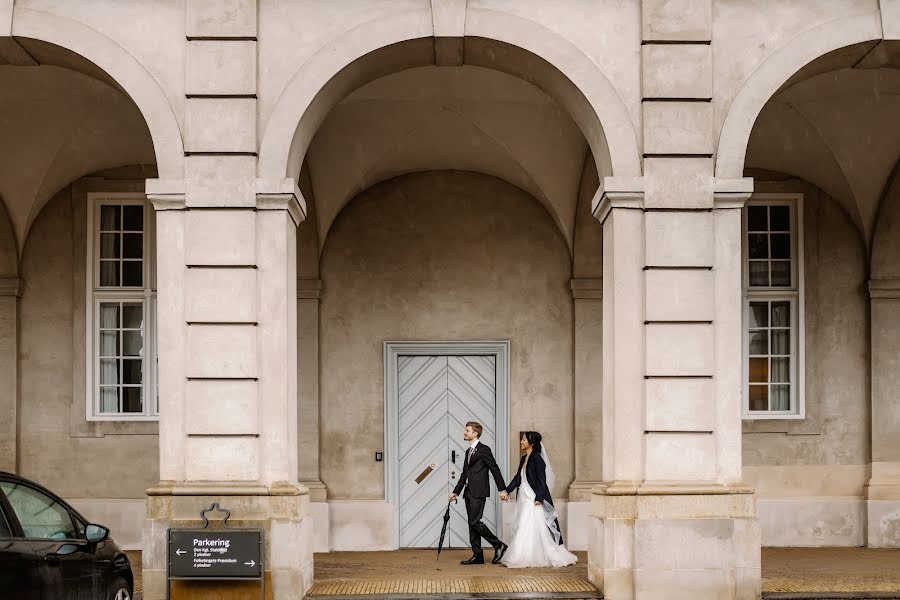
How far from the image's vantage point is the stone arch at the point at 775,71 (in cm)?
1034

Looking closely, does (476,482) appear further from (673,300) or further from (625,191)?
(625,191)

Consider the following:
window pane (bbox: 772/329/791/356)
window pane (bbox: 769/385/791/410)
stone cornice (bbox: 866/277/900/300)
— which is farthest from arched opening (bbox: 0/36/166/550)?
stone cornice (bbox: 866/277/900/300)

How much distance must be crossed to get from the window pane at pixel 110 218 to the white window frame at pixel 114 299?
76mm

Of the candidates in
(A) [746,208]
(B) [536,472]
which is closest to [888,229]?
(A) [746,208]

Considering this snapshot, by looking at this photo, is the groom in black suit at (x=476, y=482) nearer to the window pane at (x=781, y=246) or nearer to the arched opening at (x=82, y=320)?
the arched opening at (x=82, y=320)

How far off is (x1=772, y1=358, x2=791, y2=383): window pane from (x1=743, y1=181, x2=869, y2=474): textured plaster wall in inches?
11.1

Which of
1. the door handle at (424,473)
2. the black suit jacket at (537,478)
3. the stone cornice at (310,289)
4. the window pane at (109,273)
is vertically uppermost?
the window pane at (109,273)

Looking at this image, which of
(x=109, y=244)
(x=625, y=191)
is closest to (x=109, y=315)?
(x=109, y=244)

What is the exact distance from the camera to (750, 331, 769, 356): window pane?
14766mm

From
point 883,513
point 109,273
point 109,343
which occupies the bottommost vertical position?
point 883,513

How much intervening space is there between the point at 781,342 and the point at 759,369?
455 millimetres

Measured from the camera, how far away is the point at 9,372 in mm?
13992

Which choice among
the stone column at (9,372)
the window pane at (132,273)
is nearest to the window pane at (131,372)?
the window pane at (132,273)

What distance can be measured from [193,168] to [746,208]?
7.70 meters
